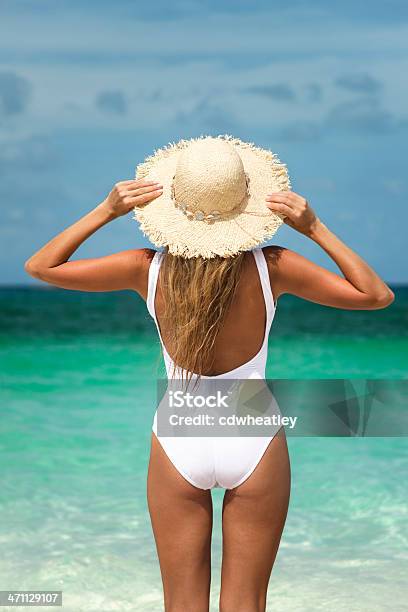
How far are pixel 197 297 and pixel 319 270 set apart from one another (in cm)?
36

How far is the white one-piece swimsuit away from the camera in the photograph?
258 cm

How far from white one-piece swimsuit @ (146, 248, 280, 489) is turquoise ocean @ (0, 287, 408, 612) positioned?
0.78 ft

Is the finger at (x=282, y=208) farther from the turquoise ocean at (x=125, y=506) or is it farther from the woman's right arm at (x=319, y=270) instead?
the turquoise ocean at (x=125, y=506)

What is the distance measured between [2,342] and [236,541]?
1849 centimetres

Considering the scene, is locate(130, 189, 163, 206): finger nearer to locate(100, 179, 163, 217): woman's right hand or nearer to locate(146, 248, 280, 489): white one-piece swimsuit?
locate(100, 179, 163, 217): woman's right hand

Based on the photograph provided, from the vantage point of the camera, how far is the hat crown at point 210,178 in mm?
2486

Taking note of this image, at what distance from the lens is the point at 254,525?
2.58 meters

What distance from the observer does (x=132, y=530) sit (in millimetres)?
5449

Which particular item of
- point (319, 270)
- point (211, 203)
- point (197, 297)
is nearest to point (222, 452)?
point (197, 297)

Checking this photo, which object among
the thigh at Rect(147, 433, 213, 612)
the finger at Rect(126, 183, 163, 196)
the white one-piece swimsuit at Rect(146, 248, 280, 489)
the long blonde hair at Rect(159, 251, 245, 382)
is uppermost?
the finger at Rect(126, 183, 163, 196)

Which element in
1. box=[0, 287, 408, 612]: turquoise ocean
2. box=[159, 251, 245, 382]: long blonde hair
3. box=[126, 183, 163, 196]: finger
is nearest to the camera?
box=[159, 251, 245, 382]: long blonde hair

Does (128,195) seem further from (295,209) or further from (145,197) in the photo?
(295,209)

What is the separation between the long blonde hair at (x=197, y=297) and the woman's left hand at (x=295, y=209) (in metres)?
0.18

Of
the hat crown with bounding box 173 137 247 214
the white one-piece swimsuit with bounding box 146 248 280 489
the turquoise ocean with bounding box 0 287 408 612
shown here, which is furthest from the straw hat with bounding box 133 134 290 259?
the turquoise ocean with bounding box 0 287 408 612
